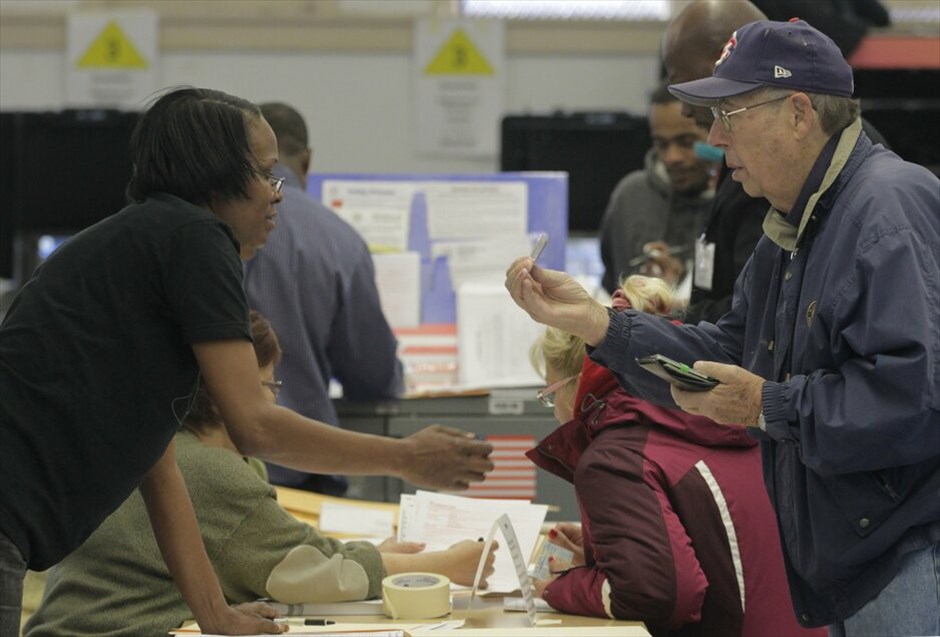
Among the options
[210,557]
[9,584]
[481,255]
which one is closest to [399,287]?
[481,255]

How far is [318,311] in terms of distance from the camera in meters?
4.05

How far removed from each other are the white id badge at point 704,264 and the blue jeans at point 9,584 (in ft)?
5.94

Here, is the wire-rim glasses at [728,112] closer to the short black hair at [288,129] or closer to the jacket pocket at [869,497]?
the jacket pocket at [869,497]

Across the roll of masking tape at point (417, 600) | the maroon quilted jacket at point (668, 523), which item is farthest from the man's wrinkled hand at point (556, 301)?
the roll of masking tape at point (417, 600)

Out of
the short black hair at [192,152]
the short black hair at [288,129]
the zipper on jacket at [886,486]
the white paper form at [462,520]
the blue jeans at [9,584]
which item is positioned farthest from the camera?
the short black hair at [288,129]

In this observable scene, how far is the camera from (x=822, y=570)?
2.01 meters

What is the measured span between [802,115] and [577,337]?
2.47 feet

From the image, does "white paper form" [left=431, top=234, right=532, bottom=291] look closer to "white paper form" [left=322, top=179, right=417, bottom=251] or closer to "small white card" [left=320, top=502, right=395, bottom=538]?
"white paper form" [left=322, top=179, right=417, bottom=251]

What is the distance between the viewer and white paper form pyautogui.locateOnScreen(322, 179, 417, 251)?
4.71 metres

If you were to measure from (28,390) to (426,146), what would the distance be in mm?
5009

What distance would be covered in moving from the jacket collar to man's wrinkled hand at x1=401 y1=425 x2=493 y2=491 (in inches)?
25.7

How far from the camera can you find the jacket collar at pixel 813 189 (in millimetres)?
2074

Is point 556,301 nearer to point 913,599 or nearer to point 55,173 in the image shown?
point 913,599

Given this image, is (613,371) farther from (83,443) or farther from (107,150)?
(107,150)
